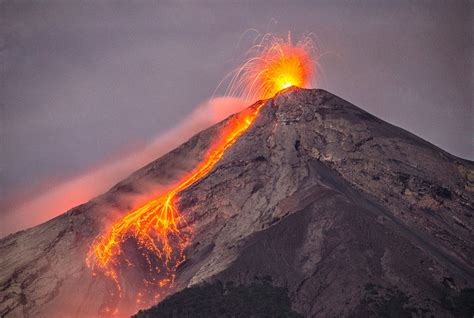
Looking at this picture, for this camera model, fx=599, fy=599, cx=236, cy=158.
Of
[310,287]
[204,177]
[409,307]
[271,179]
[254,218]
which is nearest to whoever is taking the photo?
[409,307]

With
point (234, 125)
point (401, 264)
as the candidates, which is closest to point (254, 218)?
point (401, 264)

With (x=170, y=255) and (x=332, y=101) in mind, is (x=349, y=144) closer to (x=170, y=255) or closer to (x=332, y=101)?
(x=332, y=101)

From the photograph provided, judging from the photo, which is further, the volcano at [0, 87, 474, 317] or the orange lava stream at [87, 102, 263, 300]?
the orange lava stream at [87, 102, 263, 300]

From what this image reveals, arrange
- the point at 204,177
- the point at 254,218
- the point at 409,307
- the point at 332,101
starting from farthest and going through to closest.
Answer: the point at 332,101 < the point at 204,177 < the point at 254,218 < the point at 409,307

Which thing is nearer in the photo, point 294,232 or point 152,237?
point 294,232

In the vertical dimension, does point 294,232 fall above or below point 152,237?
below

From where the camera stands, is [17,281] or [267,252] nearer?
[267,252]

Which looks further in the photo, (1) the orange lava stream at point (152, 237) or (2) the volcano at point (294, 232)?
(1) the orange lava stream at point (152, 237)

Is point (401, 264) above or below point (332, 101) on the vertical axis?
below
